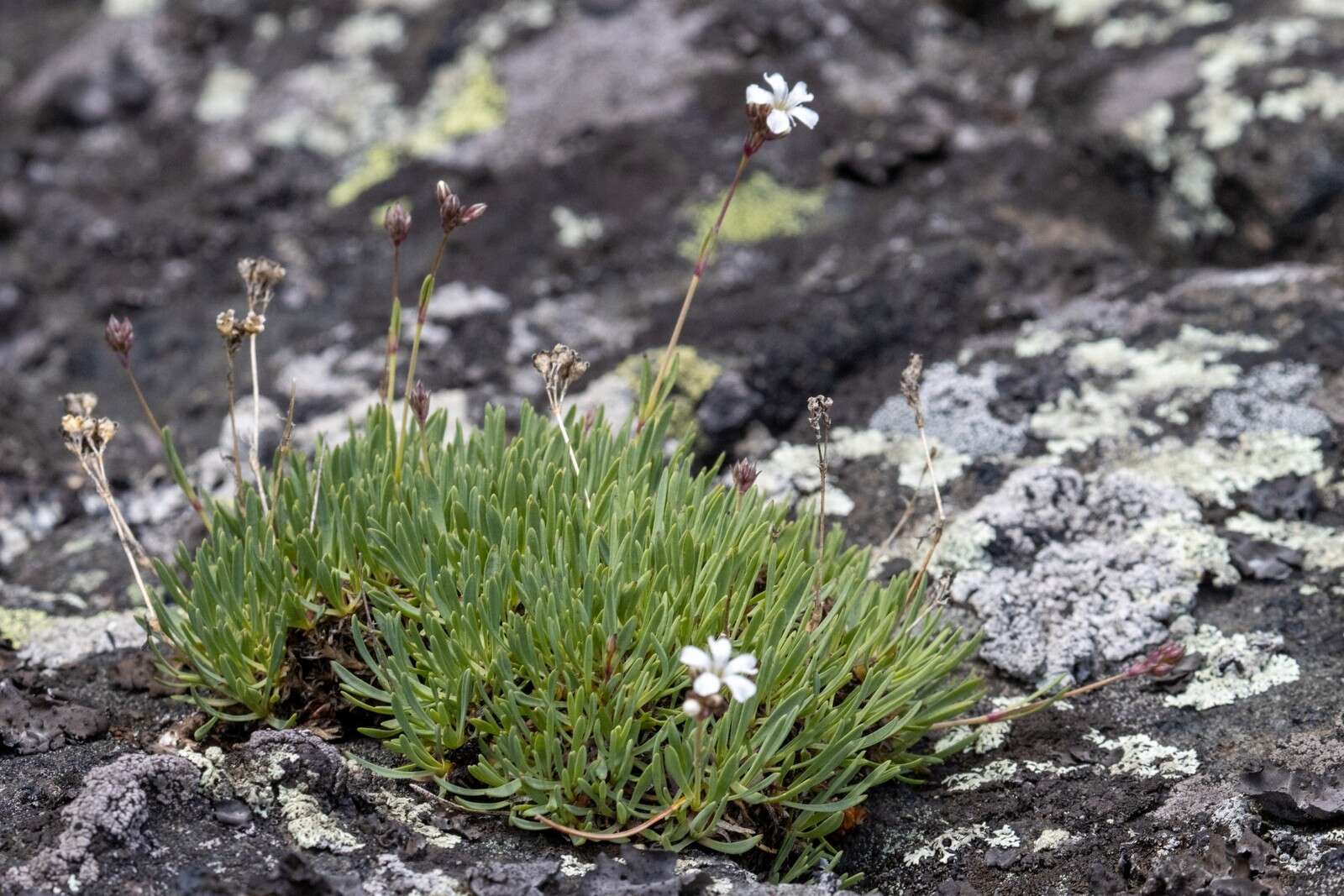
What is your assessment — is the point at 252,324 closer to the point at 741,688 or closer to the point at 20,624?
the point at 20,624

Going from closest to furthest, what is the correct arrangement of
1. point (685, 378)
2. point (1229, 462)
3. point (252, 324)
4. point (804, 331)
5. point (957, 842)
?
point (957, 842)
point (252, 324)
point (1229, 462)
point (685, 378)
point (804, 331)

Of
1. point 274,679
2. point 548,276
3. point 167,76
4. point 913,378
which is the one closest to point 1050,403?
point 913,378

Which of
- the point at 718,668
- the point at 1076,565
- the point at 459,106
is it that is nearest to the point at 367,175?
the point at 459,106

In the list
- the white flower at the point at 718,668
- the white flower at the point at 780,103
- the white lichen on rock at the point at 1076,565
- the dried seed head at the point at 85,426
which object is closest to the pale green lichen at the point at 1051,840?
the white lichen on rock at the point at 1076,565

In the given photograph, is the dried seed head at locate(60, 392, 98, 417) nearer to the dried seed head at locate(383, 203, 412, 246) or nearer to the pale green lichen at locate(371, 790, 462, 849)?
the dried seed head at locate(383, 203, 412, 246)

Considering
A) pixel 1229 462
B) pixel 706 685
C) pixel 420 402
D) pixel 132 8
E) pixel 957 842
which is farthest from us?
pixel 132 8

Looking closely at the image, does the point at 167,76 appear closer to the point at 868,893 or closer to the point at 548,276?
the point at 548,276

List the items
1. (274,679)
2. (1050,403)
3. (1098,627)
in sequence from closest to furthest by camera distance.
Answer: (274,679), (1098,627), (1050,403)
